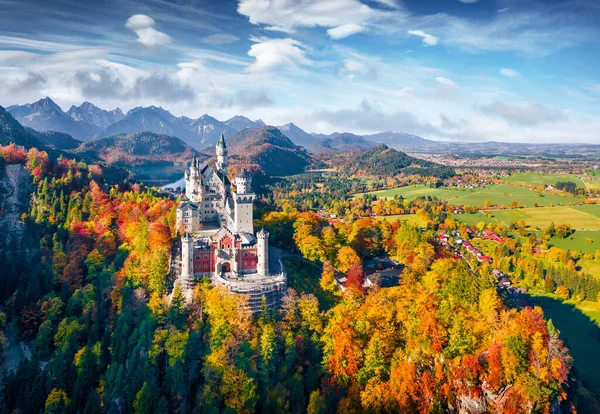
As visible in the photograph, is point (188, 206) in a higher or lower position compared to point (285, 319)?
higher

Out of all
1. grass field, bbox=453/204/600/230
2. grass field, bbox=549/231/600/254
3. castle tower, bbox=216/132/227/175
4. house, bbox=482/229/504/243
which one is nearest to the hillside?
grass field, bbox=453/204/600/230

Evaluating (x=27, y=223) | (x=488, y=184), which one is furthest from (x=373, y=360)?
(x=488, y=184)

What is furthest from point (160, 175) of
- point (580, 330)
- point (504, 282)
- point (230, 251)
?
point (580, 330)

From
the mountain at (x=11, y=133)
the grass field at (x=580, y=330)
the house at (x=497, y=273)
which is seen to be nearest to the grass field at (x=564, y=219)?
the house at (x=497, y=273)

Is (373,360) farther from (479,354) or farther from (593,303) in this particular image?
(593,303)

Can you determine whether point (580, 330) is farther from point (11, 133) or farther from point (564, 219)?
point (11, 133)

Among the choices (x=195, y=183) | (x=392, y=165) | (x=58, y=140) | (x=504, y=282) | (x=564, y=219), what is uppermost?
(x=58, y=140)
